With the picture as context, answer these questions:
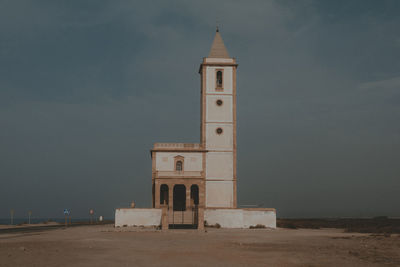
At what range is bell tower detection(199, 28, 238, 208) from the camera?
45.4 metres

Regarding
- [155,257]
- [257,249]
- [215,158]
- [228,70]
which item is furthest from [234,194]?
[155,257]

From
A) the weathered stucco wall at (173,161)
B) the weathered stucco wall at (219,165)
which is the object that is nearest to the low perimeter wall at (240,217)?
the weathered stucco wall at (219,165)

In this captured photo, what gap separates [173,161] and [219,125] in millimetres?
6337

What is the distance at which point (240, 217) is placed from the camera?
39.9 metres

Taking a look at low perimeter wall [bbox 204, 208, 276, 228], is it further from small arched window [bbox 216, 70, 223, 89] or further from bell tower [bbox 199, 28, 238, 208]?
small arched window [bbox 216, 70, 223, 89]

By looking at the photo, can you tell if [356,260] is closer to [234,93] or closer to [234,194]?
[234,194]

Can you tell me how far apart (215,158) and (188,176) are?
3798 millimetres

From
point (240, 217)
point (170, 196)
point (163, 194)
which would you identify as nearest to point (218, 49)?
point (163, 194)

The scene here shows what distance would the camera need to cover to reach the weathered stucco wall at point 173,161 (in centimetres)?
4509

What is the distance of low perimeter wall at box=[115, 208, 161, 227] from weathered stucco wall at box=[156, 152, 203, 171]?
6.61 meters

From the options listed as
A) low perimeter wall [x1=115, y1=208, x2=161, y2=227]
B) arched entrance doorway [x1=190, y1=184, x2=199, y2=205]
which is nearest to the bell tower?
arched entrance doorway [x1=190, y1=184, x2=199, y2=205]

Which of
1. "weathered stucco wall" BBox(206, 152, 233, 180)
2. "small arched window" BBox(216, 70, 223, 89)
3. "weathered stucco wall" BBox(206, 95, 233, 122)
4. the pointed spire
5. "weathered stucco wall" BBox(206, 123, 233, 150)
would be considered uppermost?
the pointed spire

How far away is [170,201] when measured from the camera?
4300cm

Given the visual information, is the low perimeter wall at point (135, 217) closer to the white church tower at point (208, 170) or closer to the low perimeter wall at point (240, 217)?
the white church tower at point (208, 170)
